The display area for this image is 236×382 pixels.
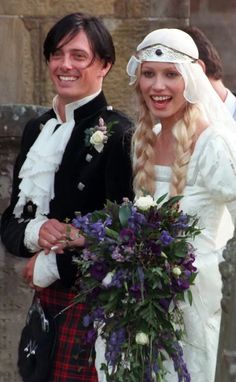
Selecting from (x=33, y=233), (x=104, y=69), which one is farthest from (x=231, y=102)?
(x=33, y=233)

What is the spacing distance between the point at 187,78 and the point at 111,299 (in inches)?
31.3

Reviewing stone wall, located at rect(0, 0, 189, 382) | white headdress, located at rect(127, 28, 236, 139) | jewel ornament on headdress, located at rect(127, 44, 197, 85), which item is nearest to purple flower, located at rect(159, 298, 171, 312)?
white headdress, located at rect(127, 28, 236, 139)

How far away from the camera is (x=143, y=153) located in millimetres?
4438

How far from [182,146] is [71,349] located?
843mm

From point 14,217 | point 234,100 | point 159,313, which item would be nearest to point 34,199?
point 14,217

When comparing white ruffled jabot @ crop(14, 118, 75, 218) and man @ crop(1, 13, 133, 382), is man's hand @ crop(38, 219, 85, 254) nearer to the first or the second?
man @ crop(1, 13, 133, 382)

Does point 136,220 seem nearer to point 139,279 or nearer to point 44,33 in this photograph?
point 139,279

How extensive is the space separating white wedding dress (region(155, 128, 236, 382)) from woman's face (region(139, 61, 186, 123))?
16cm

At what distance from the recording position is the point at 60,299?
4668 millimetres

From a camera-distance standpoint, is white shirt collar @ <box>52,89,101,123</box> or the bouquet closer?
the bouquet

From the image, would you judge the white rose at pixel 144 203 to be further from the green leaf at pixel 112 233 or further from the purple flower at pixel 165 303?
the purple flower at pixel 165 303

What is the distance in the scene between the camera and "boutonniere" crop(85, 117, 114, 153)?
4.50 metres

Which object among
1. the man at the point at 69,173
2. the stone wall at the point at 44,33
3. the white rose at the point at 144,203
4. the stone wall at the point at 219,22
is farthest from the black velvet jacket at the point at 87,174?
the stone wall at the point at 219,22

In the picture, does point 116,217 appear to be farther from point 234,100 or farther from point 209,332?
point 234,100
